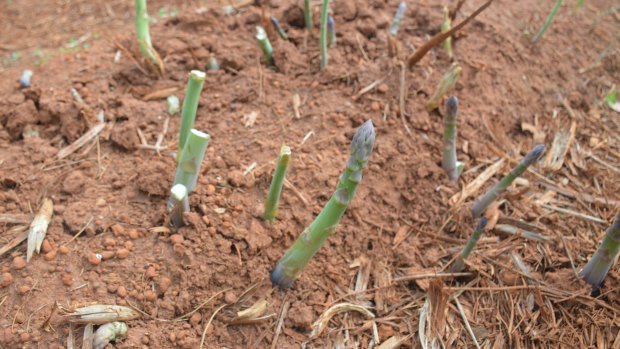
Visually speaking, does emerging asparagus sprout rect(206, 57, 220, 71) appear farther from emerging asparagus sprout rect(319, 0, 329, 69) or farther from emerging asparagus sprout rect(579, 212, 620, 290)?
emerging asparagus sprout rect(579, 212, 620, 290)

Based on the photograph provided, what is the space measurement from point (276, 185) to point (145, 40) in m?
1.02

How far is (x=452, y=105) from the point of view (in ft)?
5.63

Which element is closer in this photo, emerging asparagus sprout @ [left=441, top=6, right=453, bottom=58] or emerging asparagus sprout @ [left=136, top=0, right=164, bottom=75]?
emerging asparagus sprout @ [left=136, top=0, right=164, bottom=75]

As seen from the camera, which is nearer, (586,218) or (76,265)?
(76,265)

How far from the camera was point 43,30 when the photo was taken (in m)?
3.17

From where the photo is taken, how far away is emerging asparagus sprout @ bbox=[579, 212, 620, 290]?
147 cm

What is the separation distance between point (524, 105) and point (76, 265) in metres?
2.00

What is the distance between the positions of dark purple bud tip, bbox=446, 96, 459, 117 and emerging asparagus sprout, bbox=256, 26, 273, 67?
839mm

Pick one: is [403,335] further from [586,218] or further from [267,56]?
[267,56]

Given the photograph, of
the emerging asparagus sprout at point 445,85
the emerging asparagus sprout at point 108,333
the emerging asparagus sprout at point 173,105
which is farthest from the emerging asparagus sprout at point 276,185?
the emerging asparagus sprout at point 445,85

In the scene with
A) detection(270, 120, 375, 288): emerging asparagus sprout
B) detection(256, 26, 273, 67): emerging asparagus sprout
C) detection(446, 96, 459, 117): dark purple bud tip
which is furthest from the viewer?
detection(256, 26, 273, 67): emerging asparagus sprout

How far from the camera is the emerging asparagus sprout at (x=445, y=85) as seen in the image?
78.2 inches

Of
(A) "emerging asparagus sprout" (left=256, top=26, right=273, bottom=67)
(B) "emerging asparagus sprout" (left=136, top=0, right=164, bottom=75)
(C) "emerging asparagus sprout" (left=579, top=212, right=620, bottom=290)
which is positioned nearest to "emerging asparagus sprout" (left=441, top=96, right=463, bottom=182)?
(C) "emerging asparagus sprout" (left=579, top=212, right=620, bottom=290)

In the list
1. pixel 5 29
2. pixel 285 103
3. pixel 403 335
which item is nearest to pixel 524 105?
pixel 285 103
